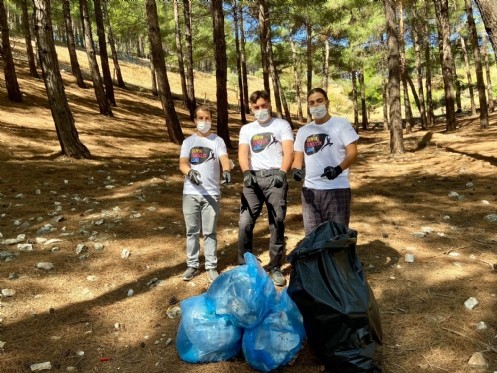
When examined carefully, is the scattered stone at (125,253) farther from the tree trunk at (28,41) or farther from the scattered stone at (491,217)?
the tree trunk at (28,41)

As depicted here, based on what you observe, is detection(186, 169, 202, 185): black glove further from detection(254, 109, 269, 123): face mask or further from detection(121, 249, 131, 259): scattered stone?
detection(121, 249, 131, 259): scattered stone

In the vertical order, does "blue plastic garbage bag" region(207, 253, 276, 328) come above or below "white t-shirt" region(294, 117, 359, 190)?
below

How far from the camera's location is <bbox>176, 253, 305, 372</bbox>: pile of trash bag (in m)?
3.07

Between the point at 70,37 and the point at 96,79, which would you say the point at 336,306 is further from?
the point at 70,37

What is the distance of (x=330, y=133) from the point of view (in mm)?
4129

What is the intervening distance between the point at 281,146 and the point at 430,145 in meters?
11.7

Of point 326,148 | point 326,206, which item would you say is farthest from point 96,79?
point 326,206

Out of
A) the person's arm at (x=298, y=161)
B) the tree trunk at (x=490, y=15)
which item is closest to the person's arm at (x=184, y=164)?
the person's arm at (x=298, y=161)

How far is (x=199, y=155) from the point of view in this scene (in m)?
4.70

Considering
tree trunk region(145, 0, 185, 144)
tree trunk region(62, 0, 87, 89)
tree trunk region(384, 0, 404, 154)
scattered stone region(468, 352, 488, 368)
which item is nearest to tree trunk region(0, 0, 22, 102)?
tree trunk region(62, 0, 87, 89)

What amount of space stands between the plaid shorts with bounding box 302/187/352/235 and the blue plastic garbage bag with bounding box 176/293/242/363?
4.90ft

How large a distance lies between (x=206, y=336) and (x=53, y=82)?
9520 millimetres

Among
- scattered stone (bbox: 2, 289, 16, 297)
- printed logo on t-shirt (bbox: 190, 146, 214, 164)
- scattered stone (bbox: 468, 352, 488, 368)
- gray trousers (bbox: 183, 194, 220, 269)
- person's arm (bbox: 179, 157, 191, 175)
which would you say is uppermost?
printed logo on t-shirt (bbox: 190, 146, 214, 164)

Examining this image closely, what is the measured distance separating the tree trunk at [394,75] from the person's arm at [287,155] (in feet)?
32.5
